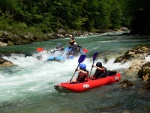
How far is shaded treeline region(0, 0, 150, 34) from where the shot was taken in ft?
126

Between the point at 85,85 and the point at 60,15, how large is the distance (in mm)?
40303

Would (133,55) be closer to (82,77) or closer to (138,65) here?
(138,65)

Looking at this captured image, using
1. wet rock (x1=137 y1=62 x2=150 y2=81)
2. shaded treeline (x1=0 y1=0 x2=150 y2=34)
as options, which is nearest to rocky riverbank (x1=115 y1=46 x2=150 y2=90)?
wet rock (x1=137 y1=62 x2=150 y2=81)

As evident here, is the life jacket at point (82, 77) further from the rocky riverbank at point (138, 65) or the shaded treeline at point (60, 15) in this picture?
the shaded treeline at point (60, 15)

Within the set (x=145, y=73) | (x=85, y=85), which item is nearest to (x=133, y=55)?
(x=145, y=73)

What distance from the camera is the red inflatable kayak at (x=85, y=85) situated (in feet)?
32.0

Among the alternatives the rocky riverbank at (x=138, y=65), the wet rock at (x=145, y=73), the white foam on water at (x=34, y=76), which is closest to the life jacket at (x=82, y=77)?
the white foam on water at (x=34, y=76)

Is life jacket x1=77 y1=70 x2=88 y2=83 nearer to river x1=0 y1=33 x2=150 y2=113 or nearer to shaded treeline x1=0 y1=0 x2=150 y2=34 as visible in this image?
river x1=0 y1=33 x2=150 y2=113

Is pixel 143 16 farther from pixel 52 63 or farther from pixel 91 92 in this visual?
pixel 91 92

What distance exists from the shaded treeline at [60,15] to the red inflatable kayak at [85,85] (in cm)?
2512

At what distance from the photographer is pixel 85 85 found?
10164mm

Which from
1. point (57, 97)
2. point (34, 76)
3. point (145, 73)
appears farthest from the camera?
point (34, 76)

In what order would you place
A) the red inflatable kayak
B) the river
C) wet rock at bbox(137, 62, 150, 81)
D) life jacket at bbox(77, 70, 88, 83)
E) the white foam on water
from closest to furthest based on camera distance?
1. the river
2. the red inflatable kayak
3. life jacket at bbox(77, 70, 88, 83)
4. the white foam on water
5. wet rock at bbox(137, 62, 150, 81)

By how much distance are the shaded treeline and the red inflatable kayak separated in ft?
82.4
